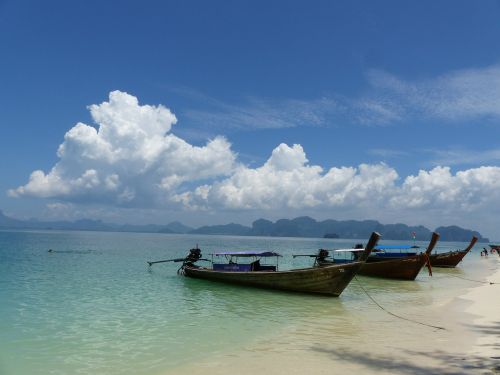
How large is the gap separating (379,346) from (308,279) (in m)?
10.3

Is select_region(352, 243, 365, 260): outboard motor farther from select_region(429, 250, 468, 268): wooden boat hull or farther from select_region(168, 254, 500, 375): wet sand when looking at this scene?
select_region(429, 250, 468, 268): wooden boat hull

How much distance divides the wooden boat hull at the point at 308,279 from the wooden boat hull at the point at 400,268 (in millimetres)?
13331

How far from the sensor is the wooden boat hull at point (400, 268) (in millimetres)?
33256

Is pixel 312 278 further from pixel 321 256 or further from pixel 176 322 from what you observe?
pixel 321 256

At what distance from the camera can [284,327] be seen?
1662cm

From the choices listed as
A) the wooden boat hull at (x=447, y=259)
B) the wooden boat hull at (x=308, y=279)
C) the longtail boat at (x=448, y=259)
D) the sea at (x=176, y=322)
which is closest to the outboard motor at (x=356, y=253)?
the sea at (x=176, y=322)

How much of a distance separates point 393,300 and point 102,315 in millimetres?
16892

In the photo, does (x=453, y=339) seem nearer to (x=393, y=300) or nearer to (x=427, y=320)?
(x=427, y=320)

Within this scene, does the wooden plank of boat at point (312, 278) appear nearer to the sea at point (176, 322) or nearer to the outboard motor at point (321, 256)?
the sea at point (176, 322)

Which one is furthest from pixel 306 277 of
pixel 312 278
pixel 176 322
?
pixel 176 322

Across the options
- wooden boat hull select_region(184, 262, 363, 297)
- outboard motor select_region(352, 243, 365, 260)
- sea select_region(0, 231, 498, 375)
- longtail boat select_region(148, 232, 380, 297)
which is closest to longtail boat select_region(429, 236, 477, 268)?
outboard motor select_region(352, 243, 365, 260)

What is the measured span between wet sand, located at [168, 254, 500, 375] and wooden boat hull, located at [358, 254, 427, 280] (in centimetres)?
1238

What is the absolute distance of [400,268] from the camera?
111 feet

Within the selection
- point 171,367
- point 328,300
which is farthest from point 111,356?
point 328,300
